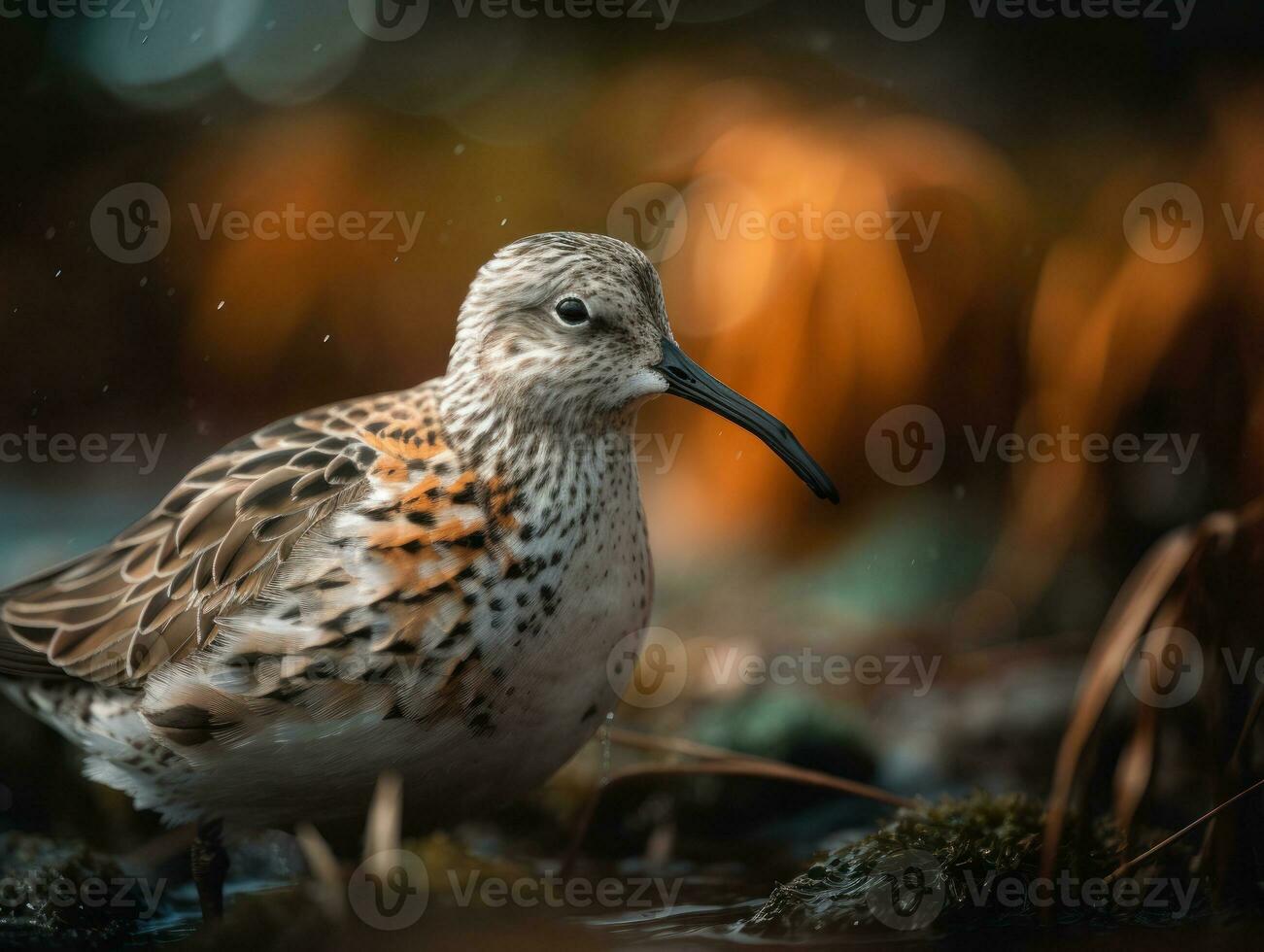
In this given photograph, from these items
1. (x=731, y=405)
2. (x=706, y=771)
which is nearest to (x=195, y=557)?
(x=731, y=405)

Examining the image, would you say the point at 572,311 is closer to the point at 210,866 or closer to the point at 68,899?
the point at 210,866

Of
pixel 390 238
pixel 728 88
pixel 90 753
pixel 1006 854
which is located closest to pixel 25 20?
pixel 390 238

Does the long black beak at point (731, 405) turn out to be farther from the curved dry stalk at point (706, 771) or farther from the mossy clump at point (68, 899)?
the mossy clump at point (68, 899)

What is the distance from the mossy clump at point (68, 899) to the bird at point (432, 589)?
33 cm

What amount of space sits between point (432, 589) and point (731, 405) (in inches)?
27.1

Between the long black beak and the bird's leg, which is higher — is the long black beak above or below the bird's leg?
above

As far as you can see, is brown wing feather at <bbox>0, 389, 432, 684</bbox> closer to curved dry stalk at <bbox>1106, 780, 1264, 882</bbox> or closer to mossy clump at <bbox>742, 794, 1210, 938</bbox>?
mossy clump at <bbox>742, 794, 1210, 938</bbox>

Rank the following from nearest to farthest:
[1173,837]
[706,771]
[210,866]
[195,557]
Answer: [1173,837] → [195,557] → [210,866] → [706,771]

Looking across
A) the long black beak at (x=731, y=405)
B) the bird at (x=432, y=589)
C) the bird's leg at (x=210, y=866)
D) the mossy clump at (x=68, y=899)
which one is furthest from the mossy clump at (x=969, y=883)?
the mossy clump at (x=68, y=899)

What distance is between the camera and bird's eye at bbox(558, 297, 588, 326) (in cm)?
248

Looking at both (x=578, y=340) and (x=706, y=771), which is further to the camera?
(x=706, y=771)

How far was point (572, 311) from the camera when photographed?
249 centimetres

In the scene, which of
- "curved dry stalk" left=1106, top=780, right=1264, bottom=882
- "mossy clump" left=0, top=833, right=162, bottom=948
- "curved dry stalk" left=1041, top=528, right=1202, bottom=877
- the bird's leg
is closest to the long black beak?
"curved dry stalk" left=1041, top=528, right=1202, bottom=877

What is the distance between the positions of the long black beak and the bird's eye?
0.17m
